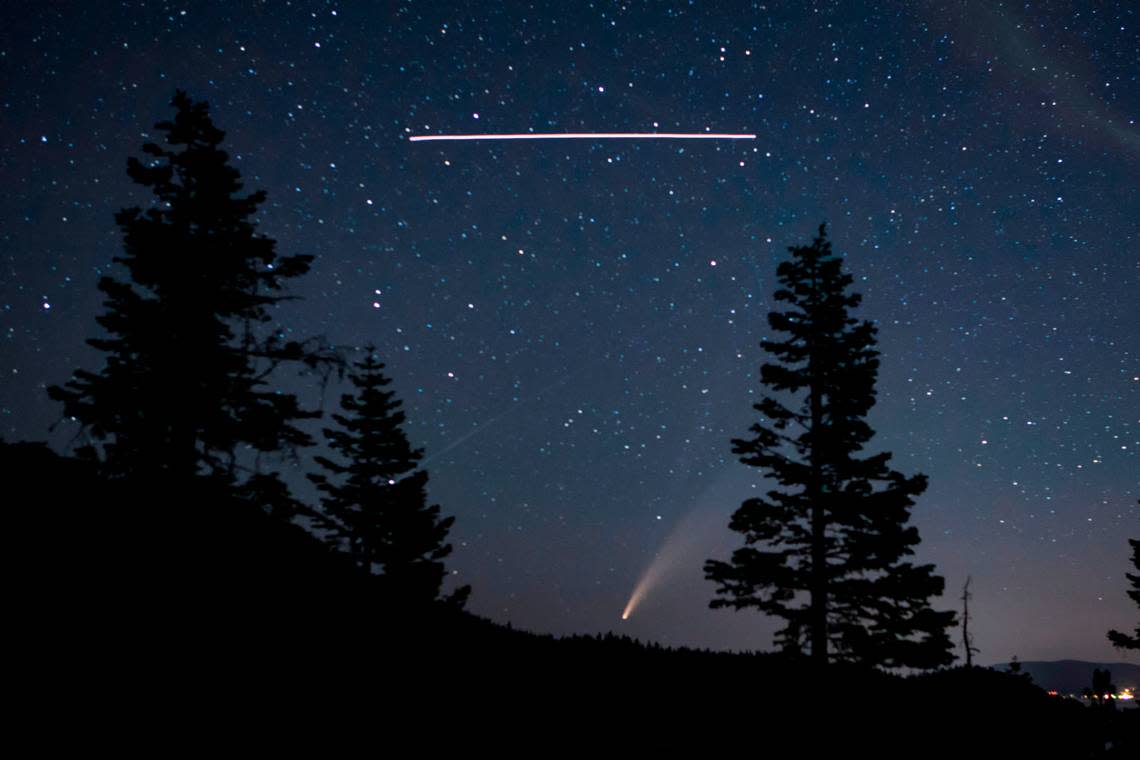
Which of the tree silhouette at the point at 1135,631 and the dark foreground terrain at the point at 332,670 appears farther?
the tree silhouette at the point at 1135,631

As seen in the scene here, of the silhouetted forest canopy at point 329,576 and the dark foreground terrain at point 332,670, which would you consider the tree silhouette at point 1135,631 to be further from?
the dark foreground terrain at point 332,670

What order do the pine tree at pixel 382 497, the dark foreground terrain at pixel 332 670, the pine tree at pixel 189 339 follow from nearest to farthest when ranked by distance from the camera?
the dark foreground terrain at pixel 332 670
the pine tree at pixel 189 339
the pine tree at pixel 382 497

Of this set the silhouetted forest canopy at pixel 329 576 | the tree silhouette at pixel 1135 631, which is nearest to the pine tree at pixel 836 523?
the silhouetted forest canopy at pixel 329 576

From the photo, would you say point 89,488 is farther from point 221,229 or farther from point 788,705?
point 788,705

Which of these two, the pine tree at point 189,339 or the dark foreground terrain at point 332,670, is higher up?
the pine tree at point 189,339

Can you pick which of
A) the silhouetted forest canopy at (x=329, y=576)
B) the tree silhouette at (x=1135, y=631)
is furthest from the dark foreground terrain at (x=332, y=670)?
the tree silhouette at (x=1135, y=631)

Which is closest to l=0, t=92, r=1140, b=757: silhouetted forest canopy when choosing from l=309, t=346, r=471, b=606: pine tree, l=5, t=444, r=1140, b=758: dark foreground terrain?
l=5, t=444, r=1140, b=758: dark foreground terrain

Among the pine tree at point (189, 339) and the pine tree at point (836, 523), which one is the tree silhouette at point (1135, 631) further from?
the pine tree at point (189, 339)

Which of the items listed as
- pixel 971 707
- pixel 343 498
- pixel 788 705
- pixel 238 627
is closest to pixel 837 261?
pixel 971 707

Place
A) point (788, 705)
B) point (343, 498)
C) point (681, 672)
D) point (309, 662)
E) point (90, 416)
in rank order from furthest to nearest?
point (343, 498) < point (90, 416) < point (681, 672) < point (788, 705) < point (309, 662)

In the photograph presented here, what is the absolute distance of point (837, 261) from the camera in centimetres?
1966

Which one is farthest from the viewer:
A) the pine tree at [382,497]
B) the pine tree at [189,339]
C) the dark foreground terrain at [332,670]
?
the pine tree at [382,497]

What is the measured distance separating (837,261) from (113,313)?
65.0ft

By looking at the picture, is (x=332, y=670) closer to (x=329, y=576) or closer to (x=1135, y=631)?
(x=329, y=576)
